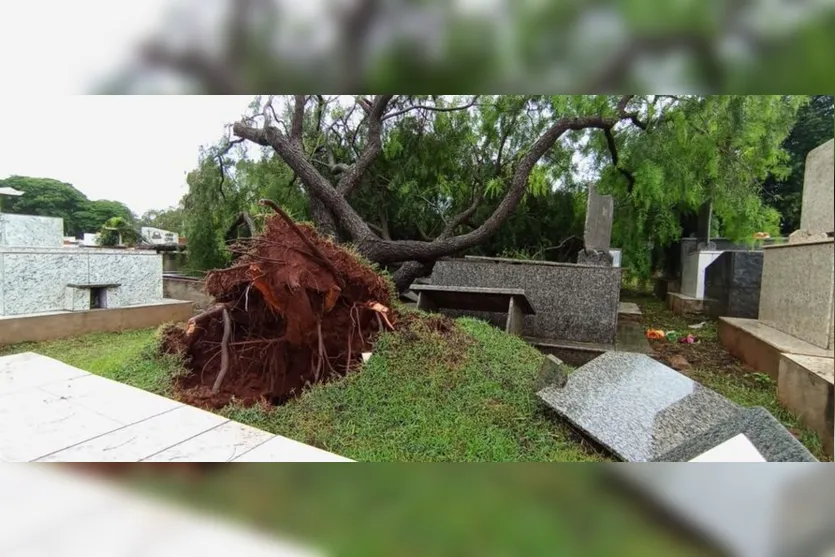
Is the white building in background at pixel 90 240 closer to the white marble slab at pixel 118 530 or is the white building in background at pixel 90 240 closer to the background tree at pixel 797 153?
the white marble slab at pixel 118 530

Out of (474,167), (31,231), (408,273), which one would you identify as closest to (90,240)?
(31,231)

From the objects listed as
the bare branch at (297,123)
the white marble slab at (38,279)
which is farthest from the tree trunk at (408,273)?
the white marble slab at (38,279)

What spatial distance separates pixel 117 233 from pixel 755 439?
142 inches

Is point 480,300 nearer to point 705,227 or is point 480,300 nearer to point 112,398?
point 112,398

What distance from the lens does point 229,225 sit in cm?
283

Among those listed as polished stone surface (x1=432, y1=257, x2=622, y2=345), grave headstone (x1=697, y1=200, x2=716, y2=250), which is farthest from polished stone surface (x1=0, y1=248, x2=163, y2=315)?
grave headstone (x1=697, y1=200, x2=716, y2=250)

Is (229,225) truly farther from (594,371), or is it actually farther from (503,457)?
(594,371)

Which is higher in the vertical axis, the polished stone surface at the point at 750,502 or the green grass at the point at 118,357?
the polished stone surface at the point at 750,502

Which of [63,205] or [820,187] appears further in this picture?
[63,205]

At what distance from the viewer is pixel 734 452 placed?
4.33 feet

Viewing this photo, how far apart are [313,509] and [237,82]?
1.22m

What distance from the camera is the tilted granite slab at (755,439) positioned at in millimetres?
1232

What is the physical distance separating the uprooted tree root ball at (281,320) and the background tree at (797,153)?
2.34 metres

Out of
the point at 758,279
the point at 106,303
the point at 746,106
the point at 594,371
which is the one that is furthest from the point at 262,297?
the point at 758,279
